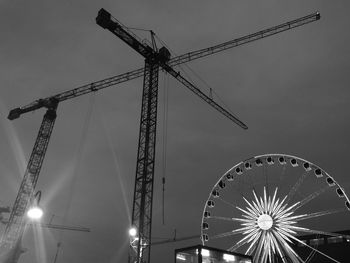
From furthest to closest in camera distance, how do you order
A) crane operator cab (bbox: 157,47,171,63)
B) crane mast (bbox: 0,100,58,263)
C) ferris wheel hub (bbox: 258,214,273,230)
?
1. crane mast (bbox: 0,100,58,263)
2. crane operator cab (bbox: 157,47,171,63)
3. ferris wheel hub (bbox: 258,214,273,230)

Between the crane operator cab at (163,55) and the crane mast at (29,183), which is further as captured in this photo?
the crane mast at (29,183)

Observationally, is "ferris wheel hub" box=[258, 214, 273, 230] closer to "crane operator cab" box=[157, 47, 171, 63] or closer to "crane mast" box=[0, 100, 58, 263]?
"crane operator cab" box=[157, 47, 171, 63]

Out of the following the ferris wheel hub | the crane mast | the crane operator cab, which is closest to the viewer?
the ferris wheel hub

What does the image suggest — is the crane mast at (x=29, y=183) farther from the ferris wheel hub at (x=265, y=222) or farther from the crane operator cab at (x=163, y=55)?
the ferris wheel hub at (x=265, y=222)

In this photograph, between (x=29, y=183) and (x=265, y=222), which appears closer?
(x=265, y=222)

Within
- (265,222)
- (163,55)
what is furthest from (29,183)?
(265,222)

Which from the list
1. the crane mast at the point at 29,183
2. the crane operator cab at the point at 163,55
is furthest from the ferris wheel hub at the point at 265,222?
the crane mast at the point at 29,183

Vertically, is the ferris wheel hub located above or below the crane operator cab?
below

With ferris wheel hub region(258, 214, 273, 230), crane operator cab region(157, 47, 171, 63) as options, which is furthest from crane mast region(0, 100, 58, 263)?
ferris wheel hub region(258, 214, 273, 230)

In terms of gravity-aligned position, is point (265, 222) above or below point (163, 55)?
below

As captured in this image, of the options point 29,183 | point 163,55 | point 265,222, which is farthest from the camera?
point 29,183

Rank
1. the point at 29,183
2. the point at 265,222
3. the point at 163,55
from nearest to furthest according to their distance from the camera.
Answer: the point at 265,222 → the point at 163,55 → the point at 29,183

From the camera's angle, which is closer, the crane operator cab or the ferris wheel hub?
the ferris wheel hub

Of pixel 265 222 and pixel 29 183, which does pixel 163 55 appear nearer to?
pixel 265 222
